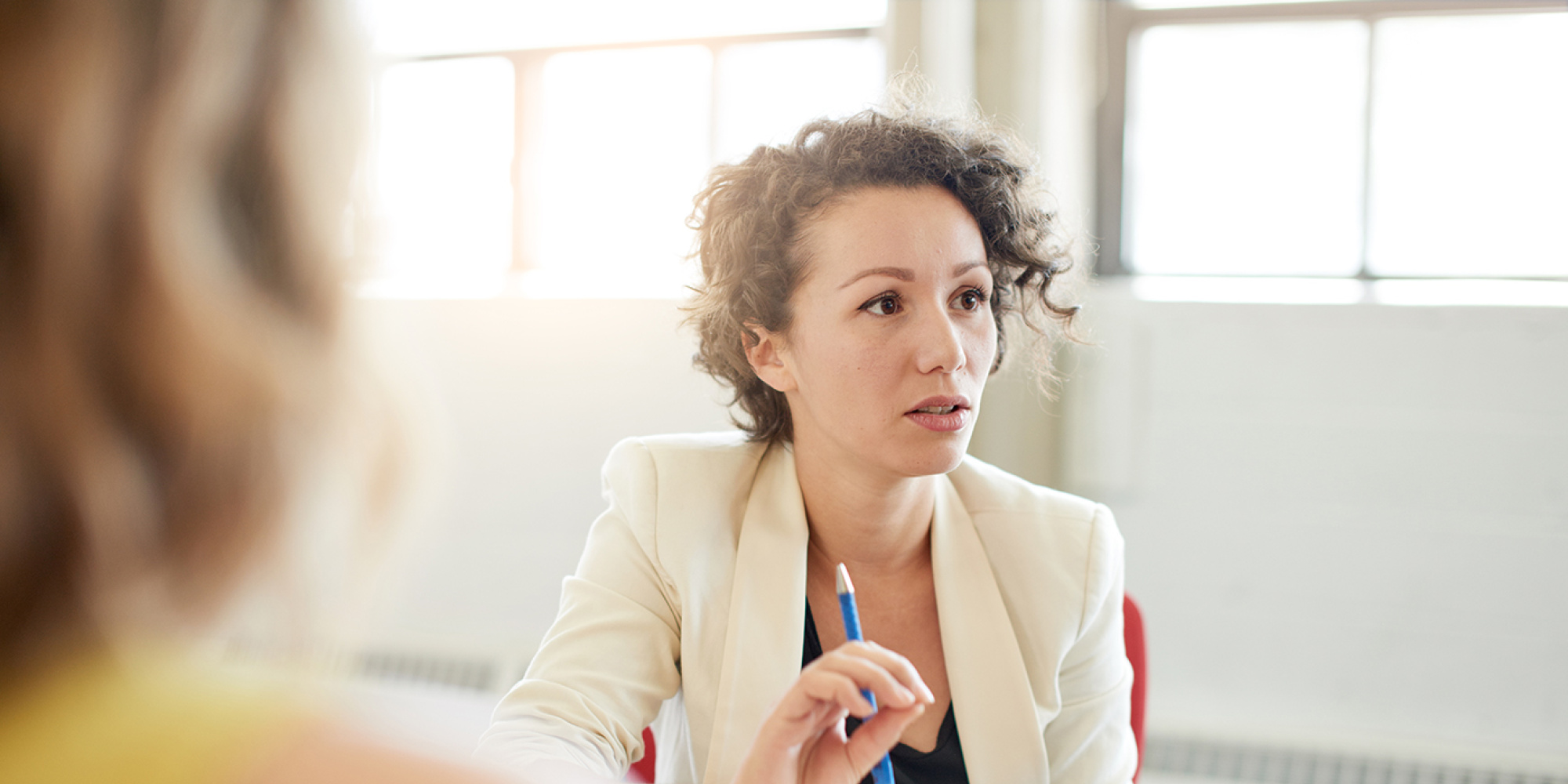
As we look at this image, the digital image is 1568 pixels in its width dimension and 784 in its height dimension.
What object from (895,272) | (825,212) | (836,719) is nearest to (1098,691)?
(836,719)

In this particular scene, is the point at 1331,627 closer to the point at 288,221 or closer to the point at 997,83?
the point at 997,83

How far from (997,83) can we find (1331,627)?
1.50 meters

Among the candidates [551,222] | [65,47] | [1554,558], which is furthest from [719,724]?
[551,222]

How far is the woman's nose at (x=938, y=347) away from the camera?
1337mm

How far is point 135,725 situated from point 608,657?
0.94 m

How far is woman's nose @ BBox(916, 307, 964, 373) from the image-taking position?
4.39ft

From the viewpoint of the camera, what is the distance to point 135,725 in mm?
360

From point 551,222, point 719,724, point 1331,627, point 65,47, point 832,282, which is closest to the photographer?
point 65,47

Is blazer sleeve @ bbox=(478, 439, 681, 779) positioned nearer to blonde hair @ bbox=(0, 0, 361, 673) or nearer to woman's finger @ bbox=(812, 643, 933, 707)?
woman's finger @ bbox=(812, 643, 933, 707)

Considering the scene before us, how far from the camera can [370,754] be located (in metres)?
0.36

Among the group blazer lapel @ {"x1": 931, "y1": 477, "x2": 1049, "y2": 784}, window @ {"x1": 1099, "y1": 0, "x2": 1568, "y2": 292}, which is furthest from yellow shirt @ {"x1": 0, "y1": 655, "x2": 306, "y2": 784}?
window @ {"x1": 1099, "y1": 0, "x2": 1568, "y2": 292}

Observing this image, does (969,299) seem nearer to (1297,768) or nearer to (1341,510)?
(1341,510)

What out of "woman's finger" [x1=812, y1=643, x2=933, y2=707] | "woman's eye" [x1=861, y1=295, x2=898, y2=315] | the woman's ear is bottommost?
"woman's finger" [x1=812, y1=643, x2=933, y2=707]

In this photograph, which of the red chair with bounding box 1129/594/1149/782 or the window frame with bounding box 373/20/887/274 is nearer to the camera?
the red chair with bounding box 1129/594/1149/782
